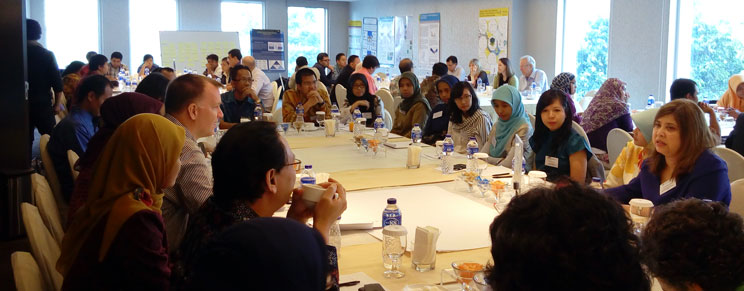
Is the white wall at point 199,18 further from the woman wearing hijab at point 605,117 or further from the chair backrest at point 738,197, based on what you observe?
the chair backrest at point 738,197

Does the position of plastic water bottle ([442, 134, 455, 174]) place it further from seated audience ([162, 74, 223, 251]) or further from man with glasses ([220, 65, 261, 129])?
man with glasses ([220, 65, 261, 129])

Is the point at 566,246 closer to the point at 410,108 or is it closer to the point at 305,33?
the point at 410,108

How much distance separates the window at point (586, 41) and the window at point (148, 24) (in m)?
9.33

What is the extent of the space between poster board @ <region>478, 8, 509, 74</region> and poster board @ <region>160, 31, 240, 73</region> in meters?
6.38

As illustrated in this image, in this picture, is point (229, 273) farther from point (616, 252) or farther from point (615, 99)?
point (615, 99)

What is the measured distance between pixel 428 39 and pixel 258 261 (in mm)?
14716

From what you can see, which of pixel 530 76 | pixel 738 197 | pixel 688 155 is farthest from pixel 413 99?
pixel 530 76

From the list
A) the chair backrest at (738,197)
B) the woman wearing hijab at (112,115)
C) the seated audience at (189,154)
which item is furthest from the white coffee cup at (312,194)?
the chair backrest at (738,197)

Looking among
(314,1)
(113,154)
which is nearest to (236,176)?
(113,154)

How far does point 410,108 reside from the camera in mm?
6660

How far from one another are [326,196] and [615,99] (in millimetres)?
4038

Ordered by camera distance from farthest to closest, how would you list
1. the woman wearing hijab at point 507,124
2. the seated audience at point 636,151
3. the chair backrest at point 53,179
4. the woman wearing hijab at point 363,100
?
the woman wearing hijab at point 363,100
the woman wearing hijab at point 507,124
the chair backrest at point 53,179
the seated audience at point 636,151

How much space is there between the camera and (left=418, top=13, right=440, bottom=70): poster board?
49.6ft

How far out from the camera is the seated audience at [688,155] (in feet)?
9.37
